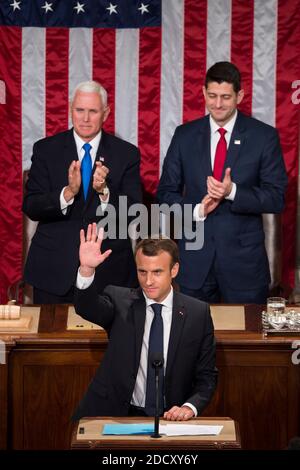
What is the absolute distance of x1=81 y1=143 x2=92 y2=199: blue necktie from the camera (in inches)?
279

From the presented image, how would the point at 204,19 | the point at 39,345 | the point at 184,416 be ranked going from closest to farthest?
1. the point at 184,416
2. the point at 39,345
3. the point at 204,19

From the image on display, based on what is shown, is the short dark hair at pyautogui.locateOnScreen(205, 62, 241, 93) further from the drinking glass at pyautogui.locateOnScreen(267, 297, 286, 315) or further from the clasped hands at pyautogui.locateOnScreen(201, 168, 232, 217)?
the drinking glass at pyautogui.locateOnScreen(267, 297, 286, 315)

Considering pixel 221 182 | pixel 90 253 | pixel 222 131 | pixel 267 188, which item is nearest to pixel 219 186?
pixel 221 182

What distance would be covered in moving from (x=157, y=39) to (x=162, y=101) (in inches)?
16.4

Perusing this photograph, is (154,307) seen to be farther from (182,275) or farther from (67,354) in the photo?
(182,275)

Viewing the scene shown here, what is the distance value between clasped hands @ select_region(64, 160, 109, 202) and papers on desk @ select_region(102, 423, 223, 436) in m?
1.99

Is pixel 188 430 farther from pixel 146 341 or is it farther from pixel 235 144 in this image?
pixel 235 144

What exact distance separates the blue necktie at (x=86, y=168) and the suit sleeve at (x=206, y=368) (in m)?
1.61

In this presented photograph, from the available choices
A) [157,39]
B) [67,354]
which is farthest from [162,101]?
[67,354]

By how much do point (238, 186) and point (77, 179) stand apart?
0.96 meters

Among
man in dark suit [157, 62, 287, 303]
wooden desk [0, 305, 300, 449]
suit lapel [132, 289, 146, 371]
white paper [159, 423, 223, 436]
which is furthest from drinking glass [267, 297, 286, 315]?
white paper [159, 423, 223, 436]

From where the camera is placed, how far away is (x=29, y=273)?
23.5 feet
